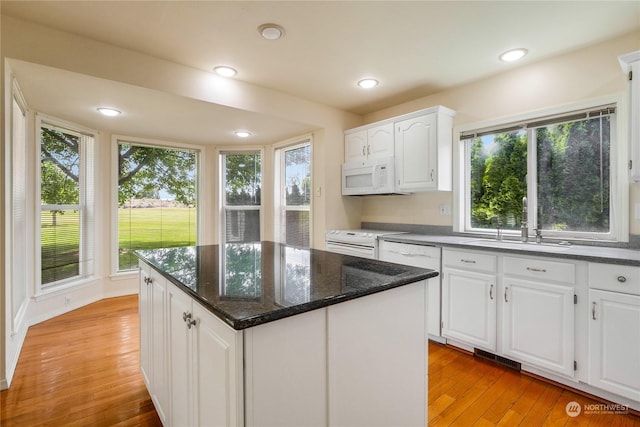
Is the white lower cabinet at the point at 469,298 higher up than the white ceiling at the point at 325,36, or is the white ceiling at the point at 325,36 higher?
the white ceiling at the point at 325,36

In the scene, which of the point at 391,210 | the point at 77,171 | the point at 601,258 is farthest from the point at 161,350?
the point at 77,171

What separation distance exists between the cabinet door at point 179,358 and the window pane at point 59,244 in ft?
9.43

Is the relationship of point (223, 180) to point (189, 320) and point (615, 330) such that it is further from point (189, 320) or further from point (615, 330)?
point (615, 330)

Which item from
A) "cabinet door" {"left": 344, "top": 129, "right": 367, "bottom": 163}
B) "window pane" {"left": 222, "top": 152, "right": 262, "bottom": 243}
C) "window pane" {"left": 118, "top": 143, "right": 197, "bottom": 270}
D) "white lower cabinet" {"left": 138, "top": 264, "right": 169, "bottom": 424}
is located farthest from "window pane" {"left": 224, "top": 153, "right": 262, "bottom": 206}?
"white lower cabinet" {"left": 138, "top": 264, "right": 169, "bottom": 424}

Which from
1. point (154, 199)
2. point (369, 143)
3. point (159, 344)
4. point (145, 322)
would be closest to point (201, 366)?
point (159, 344)

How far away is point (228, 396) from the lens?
975mm

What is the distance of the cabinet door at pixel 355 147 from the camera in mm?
3723

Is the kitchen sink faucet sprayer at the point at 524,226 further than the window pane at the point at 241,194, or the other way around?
the window pane at the point at 241,194

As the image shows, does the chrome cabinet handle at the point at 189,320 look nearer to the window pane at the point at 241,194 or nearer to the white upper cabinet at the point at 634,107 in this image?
the white upper cabinet at the point at 634,107

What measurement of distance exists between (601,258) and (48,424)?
10.8 feet

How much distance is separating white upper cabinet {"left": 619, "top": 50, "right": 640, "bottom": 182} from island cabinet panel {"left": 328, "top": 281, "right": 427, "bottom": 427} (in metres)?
1.67

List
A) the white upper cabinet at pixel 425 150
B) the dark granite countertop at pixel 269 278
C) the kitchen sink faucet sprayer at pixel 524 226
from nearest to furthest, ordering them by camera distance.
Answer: the dark granite countertop at pixel 269 278
the kitchen sink faucet sprayer at pixel 524 226
the white upper cabinet at pixel 425 150

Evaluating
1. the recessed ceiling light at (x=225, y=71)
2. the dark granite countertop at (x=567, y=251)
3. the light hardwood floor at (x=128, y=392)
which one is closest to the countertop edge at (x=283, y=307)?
the light hardwood floor at (x=128, y=392)

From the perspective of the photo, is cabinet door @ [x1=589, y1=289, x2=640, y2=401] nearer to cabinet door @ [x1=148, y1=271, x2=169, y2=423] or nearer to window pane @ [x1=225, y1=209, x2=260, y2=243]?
cabinet door @ [x1=148, y1=271, x2=169, y2=423]
